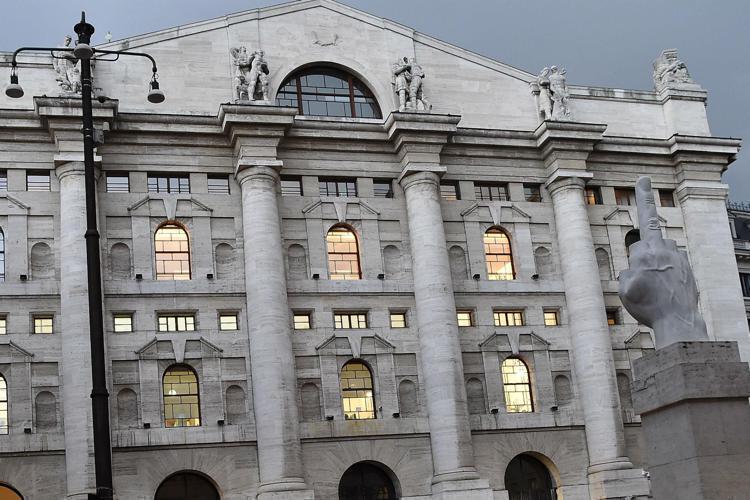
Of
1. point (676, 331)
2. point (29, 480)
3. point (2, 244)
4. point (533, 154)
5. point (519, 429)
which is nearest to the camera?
point (676, 331)

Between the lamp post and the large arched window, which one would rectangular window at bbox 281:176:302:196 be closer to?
the large arched window

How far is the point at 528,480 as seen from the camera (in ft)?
144

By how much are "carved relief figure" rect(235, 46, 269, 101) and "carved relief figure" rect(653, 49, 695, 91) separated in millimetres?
19287

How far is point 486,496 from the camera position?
41.0 meters

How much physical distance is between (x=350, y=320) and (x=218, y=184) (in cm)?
757

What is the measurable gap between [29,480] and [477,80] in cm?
2508

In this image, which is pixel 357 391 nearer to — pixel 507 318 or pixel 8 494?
pixel 507 318

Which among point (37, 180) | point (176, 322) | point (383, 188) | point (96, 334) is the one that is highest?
point (37, 180)

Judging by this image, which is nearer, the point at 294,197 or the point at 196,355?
the point at 196,355

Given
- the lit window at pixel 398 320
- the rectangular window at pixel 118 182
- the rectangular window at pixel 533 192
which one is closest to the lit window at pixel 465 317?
the lit window at pixel 398 320

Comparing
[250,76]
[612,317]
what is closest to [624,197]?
[612,317]

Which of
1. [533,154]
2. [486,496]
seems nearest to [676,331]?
[486,496]

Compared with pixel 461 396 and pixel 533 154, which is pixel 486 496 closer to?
pixel 461 396

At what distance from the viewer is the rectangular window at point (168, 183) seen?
43.2 meters
